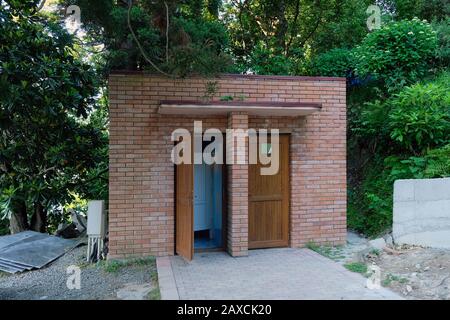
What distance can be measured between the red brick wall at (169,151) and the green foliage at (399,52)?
2187 mm

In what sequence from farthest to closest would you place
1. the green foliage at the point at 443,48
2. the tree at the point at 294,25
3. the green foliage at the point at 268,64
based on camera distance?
the tree at the point at 294,25 → the green foliage at the point at 268,64 → the green foliage at the point at 443,48

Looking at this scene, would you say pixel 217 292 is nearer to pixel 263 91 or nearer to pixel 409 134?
pixel 263 91

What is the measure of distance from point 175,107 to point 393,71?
19.0 feet

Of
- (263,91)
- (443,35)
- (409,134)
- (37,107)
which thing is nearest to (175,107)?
(263,91)

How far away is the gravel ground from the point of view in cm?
564

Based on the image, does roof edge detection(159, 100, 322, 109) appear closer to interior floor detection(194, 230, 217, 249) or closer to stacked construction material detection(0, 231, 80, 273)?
interior floor detection(194, 230, 217, 249)

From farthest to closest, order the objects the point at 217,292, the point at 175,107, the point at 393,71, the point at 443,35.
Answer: the point at 443,35 < the point at 393,71 < the point at 175,107 < the point at 217,292

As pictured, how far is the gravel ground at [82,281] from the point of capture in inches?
222

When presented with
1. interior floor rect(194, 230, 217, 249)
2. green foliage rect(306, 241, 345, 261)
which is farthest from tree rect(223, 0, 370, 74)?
green foliage rect(306, 241, 345, 261)

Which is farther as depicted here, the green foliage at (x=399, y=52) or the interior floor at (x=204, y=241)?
the green foliage at (x=399, y=52)

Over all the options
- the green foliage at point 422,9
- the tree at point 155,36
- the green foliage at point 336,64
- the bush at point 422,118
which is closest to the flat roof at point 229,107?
the tree at point 155,36

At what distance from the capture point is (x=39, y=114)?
25.6 ft

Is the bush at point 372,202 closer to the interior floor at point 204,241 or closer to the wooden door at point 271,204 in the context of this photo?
the wooden door at point 271,204

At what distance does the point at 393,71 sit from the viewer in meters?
9.21
